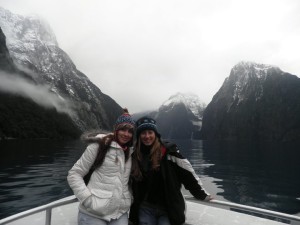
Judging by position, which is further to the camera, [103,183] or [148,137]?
[148,137]

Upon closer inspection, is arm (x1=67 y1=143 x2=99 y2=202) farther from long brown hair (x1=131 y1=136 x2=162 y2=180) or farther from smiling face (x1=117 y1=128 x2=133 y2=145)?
long brown hair (x1=131 y1=136 x2=162 y2=180)

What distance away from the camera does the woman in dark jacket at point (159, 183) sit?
4828 mm

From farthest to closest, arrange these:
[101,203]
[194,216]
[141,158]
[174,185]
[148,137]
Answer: [194,216] → [148,137] → [141,158] → [174,185] → [101,203]

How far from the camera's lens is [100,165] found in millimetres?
4590

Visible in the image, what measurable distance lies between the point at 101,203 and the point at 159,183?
1.06 meters

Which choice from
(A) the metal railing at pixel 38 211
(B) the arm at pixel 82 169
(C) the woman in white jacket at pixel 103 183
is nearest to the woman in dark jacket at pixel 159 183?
(C) the woman in white jacket at pixel 103 183

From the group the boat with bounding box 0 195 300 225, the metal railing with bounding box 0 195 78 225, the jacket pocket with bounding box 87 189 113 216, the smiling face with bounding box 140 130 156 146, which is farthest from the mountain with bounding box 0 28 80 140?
the jacket pocket with bounding box 87 189 113 216

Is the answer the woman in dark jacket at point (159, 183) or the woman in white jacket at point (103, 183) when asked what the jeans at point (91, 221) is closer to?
the woman in white jacket at point (103, 183)

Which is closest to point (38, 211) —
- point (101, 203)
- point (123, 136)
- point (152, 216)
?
point (101, 203)

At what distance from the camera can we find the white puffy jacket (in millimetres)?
4410

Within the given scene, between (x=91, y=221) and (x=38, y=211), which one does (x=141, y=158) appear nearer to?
(x=91, y=221)

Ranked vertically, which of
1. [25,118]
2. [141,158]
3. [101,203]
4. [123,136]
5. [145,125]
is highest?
[25,118]

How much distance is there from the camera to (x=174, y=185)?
192 inches

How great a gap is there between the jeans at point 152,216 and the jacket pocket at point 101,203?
73cm
